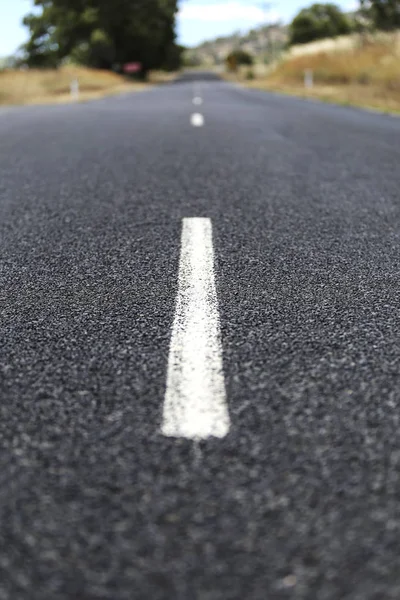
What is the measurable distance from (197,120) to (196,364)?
393 inches

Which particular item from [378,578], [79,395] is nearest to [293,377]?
[79,395]

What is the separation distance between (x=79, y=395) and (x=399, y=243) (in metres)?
2.30

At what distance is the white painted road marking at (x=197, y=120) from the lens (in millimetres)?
10781

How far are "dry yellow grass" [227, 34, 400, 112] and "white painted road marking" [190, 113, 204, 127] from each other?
4.48 meters

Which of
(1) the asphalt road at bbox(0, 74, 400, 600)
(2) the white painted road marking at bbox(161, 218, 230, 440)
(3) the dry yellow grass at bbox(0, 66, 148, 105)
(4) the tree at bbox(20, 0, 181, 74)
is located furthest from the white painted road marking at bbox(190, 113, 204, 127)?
(4) the tree at bbox(20, 0, 181, 74)

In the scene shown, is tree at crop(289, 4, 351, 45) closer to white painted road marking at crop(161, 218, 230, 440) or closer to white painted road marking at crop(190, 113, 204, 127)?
white painted road marking at crop(190, 113, 204, 127)

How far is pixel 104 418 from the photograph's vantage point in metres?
1.87

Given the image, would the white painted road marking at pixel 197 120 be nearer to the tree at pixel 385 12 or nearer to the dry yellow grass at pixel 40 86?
the dry yellow grass at pixel 40 86

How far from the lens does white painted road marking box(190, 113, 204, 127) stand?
10781 millimetres

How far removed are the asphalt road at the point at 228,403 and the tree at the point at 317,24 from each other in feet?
331

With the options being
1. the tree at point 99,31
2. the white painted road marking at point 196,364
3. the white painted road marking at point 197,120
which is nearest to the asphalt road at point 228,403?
the white painted road marking at point 196,364

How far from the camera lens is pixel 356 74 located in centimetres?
2534

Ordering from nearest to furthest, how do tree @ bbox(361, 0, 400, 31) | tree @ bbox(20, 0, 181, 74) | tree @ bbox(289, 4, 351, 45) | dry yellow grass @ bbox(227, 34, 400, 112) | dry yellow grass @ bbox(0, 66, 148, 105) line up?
dry yellow grass @ bbox(227, 34, 400, 112)
dry yellow grass @ bbox(0, 66, 148, 105)
tree @ bbox(361, 0, 400, 31)
tree @ bbox(20, 0, 181, 74)
tree @ bbox(289, 4, 351, 45)

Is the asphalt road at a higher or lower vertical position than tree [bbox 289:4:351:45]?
lower
